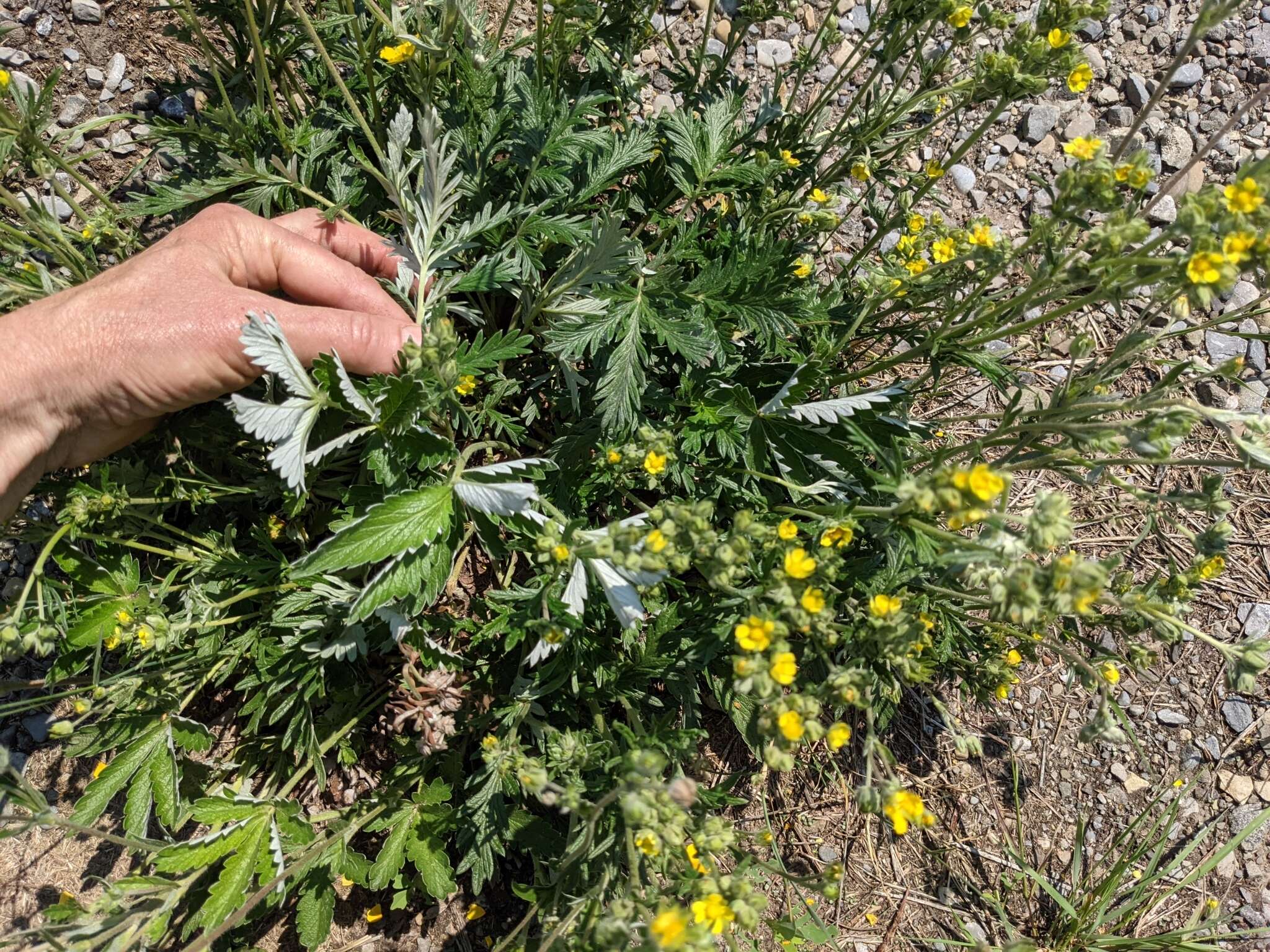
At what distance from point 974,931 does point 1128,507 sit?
7.36 feet

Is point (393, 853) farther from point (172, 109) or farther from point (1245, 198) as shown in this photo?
point (172, 109)

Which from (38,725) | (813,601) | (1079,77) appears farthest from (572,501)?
(38,725)

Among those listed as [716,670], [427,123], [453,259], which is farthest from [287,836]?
[427,123]

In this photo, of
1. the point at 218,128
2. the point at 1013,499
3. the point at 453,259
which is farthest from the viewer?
the point at 1013,499

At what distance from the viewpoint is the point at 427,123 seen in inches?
107

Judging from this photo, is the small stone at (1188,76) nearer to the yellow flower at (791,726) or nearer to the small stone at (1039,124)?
the small stone at (1039,124)

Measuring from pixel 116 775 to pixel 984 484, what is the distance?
10.4ft

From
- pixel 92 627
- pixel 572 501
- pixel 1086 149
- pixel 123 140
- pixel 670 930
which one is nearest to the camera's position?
pixel 670 930

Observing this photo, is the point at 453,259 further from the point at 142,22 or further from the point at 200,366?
the point at 142,22

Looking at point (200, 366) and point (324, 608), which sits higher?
point (200, 366)

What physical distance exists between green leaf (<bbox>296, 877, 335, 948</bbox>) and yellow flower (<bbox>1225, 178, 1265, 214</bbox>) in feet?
12.0

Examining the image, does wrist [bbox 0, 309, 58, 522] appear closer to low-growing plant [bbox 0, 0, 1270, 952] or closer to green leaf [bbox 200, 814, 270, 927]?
low-growing plant [bbox 0, 0, 1270, 952]

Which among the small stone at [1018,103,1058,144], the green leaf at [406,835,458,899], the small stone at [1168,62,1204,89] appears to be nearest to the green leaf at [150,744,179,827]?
the green leaf at [406,835,458,899]

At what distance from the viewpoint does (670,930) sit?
1837 millimetres
